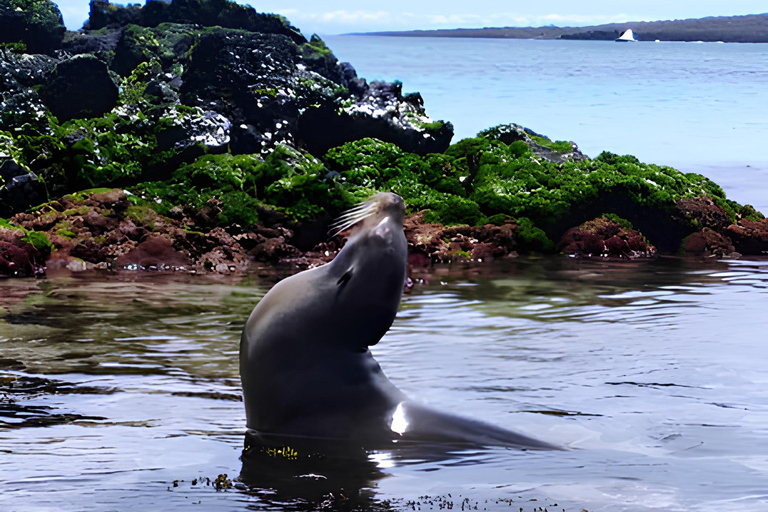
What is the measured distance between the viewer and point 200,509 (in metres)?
4.47

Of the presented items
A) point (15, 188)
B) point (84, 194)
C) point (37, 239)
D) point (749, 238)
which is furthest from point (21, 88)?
point (749, 238)

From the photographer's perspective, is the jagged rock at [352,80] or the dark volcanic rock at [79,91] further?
the jagged rock at [352,80]

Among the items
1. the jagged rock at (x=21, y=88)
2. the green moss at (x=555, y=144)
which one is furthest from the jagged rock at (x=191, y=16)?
the green moss at (x=555, y=144)

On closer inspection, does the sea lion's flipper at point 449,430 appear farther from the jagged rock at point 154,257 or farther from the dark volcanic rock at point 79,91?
the dark volcanic rock at point 79,91

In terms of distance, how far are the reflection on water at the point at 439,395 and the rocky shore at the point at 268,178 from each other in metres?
1.92

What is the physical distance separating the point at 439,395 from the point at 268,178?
36.0 feet

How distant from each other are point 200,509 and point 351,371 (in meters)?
1.30

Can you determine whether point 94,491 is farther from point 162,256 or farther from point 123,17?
point 123,17

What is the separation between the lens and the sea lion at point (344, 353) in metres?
5.14

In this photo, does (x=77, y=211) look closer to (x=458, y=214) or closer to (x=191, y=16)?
(x=458, y=214)

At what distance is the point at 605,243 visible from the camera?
18234 millimetres

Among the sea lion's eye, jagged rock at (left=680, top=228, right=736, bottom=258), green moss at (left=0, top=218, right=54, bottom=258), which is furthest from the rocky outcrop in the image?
the sea lion's eye

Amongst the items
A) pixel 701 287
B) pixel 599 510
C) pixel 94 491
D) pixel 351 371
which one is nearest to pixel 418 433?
pixel 351 371

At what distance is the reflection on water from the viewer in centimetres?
487
